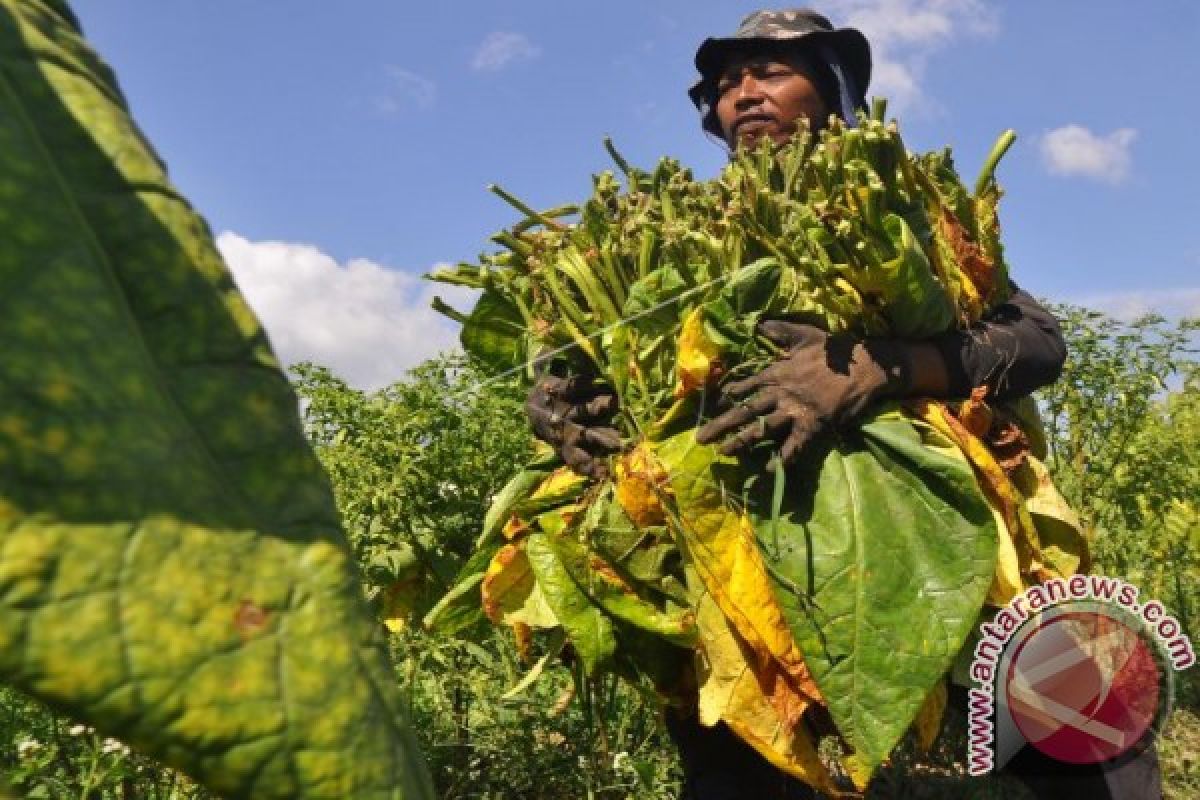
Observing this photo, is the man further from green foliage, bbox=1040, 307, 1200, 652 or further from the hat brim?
green foliage, bbox=1040, 307, 1200, 652

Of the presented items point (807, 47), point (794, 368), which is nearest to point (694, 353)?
point (794, 368)

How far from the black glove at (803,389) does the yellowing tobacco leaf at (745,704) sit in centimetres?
27

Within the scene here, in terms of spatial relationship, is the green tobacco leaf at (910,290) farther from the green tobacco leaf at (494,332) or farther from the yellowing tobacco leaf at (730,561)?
the green tobacco leaf at (494,332)

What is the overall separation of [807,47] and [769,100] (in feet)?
0.59

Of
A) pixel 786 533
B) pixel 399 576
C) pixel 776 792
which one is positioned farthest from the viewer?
pixel 399 576

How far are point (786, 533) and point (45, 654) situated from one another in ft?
5.04

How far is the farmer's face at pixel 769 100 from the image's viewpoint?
254 cm

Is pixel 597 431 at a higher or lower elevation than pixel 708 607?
higher

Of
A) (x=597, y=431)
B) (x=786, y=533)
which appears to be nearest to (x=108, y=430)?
(x=786, y=533)

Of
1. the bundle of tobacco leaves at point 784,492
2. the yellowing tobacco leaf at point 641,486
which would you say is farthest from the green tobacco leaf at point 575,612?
the yellowing tobacco leaf at point 641,486

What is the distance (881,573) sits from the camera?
162 cm

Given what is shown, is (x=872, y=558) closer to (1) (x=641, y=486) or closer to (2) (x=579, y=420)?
(1) (x=641, y=486)

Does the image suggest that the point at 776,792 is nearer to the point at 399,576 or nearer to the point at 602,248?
the point at 399,576

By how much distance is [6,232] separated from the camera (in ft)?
0.70
